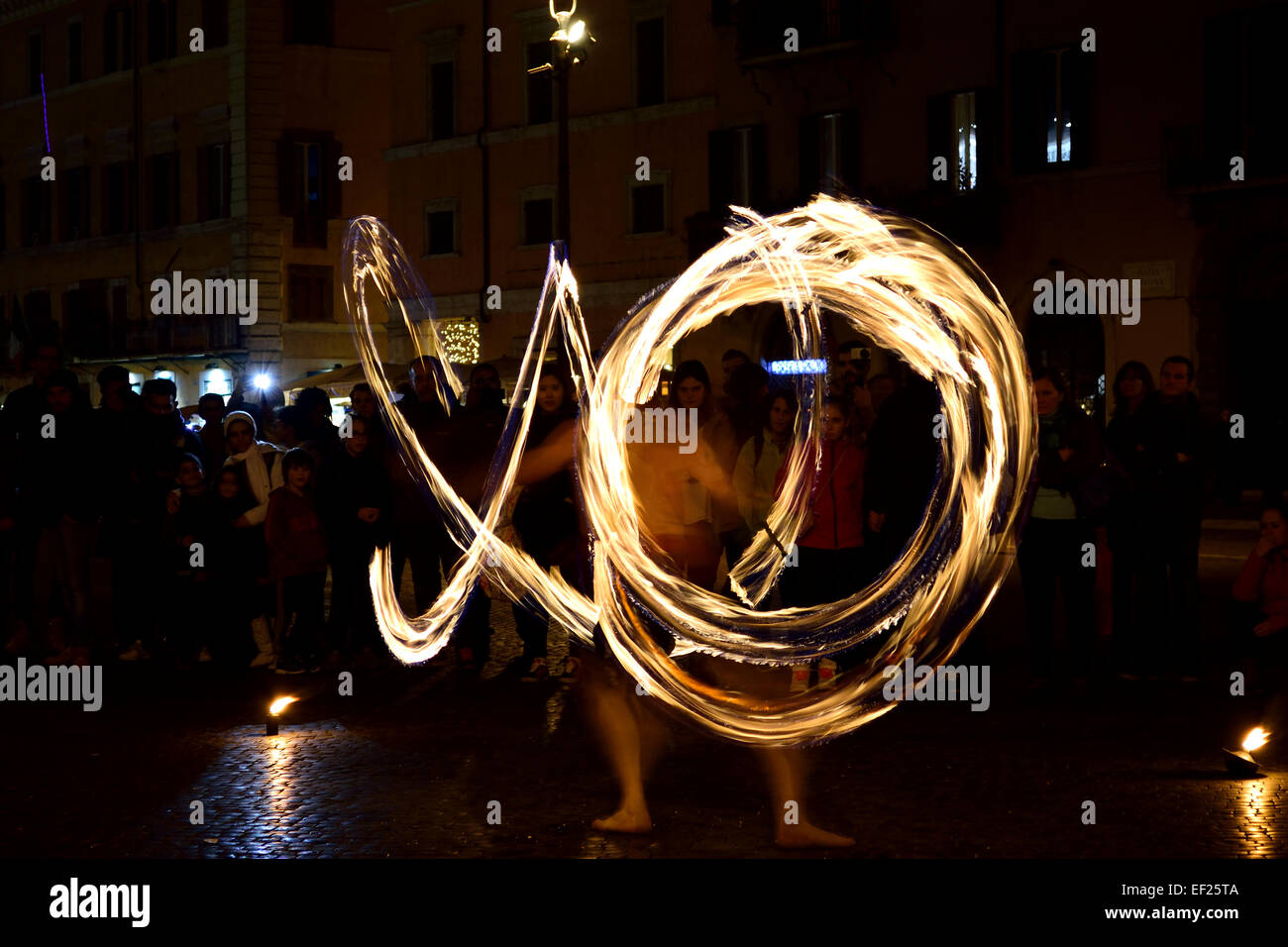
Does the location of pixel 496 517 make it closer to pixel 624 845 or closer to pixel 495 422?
pixel 495 422

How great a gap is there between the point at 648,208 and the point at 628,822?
2790cm

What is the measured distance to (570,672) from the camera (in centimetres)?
1058

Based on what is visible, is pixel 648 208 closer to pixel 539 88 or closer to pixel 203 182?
pixel 539 88

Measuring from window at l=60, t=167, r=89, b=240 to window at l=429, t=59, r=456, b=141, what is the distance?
1587 centimetres

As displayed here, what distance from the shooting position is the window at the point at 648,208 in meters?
33.4

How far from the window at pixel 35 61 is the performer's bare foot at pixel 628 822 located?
48.7 meters

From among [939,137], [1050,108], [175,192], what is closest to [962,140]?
[939,137]

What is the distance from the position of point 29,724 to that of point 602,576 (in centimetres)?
412

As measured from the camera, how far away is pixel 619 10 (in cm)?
3359

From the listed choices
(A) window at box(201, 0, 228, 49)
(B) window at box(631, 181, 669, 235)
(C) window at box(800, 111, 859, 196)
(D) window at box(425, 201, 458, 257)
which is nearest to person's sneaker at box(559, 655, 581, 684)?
(C) window at box(800, 111, 859, 196)

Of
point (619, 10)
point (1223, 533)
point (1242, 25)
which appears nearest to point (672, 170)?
point (619, 10)

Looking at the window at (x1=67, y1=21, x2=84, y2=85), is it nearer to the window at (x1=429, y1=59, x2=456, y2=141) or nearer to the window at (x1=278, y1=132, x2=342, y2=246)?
the window at (x1=278, y1=132, x2=342, y2=246)

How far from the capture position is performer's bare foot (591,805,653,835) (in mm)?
6574

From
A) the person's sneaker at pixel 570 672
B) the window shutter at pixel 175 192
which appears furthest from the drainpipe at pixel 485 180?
the person's sneaker at pixel 570 672
